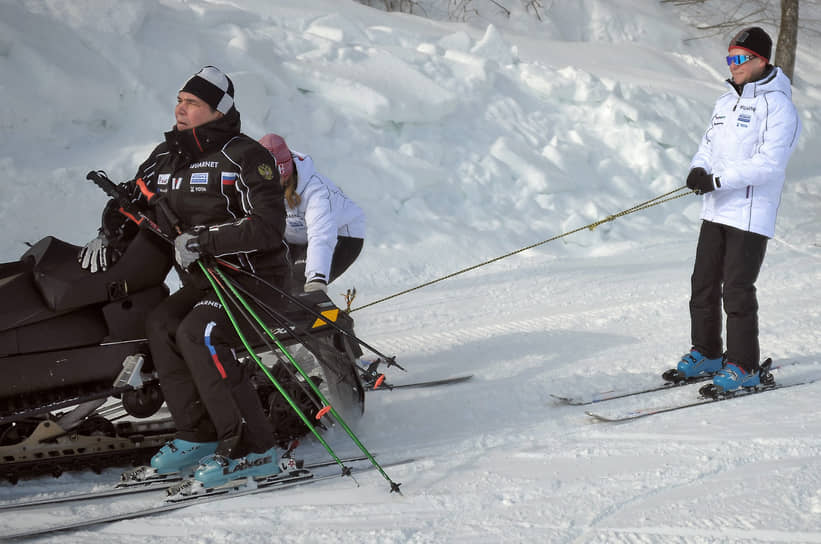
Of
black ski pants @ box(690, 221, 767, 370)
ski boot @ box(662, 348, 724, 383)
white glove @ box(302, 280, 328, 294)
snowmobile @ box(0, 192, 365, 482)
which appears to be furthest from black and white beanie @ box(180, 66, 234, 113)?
ski boot @ box(662, 348, 724, 383)

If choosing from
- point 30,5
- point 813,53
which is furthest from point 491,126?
point 813,53

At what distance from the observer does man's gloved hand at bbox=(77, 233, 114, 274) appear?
3416mm

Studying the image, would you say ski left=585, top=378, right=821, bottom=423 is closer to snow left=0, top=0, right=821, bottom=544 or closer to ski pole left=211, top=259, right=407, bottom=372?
snow left=0, top=0, right=821, bottom=544

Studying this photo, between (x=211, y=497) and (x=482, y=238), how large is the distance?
4969 mm

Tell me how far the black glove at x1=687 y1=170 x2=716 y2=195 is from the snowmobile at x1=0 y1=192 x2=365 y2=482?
209 centimetres

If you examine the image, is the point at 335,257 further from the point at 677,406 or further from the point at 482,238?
the point at 482,238

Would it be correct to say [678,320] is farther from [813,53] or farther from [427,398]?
[813,53]

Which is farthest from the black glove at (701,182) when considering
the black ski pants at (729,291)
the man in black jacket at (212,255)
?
the man in black jacket at (212,255)

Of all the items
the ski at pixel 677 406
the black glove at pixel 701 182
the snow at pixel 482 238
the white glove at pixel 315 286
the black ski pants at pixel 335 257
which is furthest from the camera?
the black ski pants at pixel 335 257

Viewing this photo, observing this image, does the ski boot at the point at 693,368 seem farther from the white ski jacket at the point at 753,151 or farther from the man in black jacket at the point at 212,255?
the man in black jacket at the point at 212,255

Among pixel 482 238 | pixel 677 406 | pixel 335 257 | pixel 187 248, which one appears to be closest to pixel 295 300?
pixel 187 248

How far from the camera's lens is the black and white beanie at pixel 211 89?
331cm

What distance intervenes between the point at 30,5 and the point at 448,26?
19.7 ft

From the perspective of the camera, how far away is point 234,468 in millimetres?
3338
